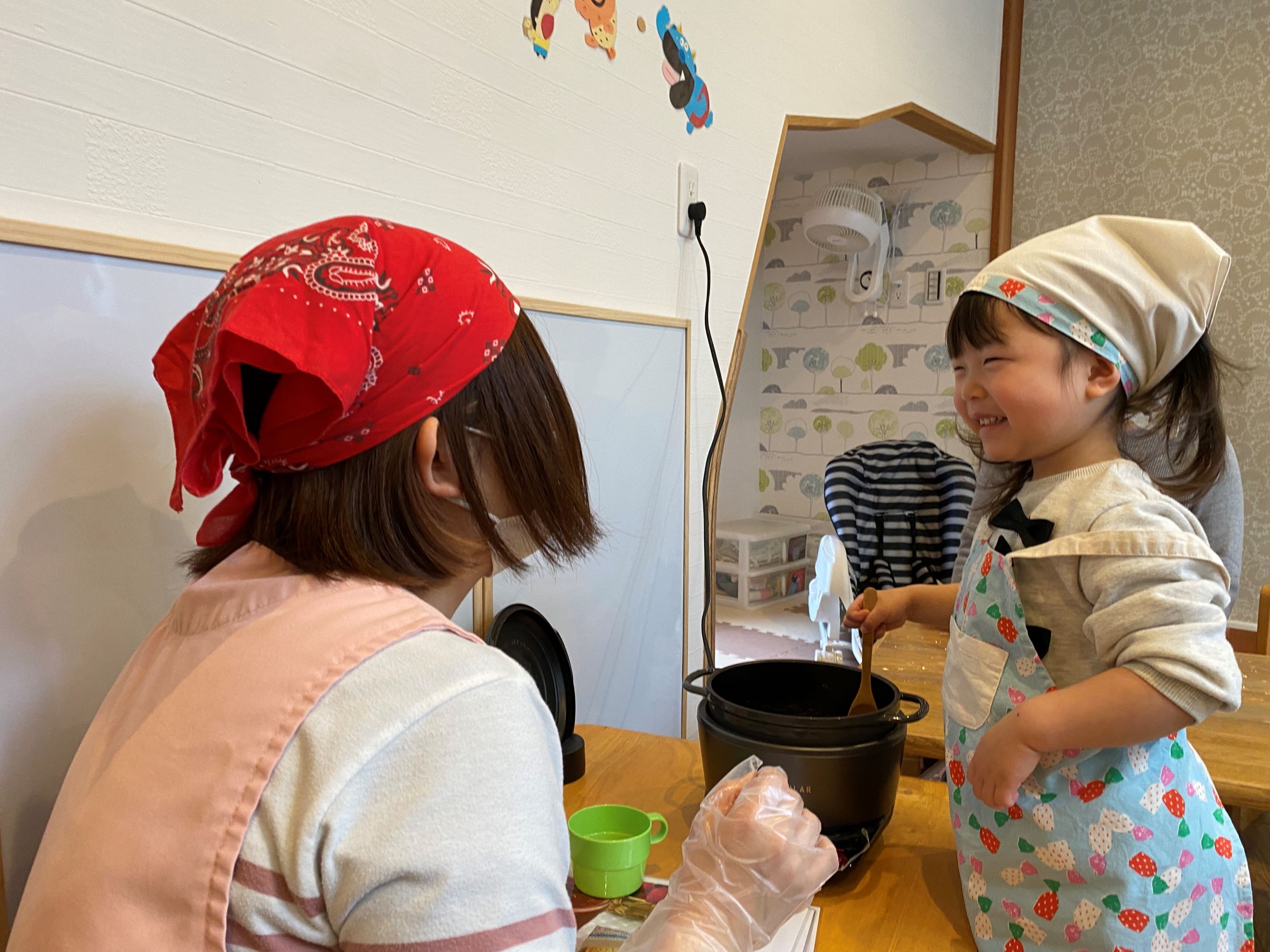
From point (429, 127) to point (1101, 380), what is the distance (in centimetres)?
92

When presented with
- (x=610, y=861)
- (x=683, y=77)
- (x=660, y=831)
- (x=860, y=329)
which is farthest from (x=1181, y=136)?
(x=610, y=861)

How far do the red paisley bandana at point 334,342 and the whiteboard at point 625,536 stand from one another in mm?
797

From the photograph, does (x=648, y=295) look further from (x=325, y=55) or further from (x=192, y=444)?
(x=192, y=444)

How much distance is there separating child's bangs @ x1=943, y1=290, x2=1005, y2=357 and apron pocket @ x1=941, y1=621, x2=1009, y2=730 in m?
0.32

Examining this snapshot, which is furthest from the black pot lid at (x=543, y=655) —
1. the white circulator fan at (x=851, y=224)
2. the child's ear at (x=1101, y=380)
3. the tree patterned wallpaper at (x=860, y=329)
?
the white circulator fan at (x=851, y=224)

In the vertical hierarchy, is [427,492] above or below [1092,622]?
above

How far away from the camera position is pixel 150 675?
604mm

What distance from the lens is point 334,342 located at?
0.56 meters

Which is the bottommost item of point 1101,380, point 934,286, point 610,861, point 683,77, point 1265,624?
point 1265,624

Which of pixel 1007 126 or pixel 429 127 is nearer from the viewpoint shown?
pixel 429 127

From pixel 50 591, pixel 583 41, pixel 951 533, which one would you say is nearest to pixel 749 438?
pixel 951 533

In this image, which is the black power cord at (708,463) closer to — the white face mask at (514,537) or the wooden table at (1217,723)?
the wooden table at (1217,723)

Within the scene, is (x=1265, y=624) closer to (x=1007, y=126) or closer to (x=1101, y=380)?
(x=1101, y=380)

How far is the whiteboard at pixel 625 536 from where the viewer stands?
61.2 inches
